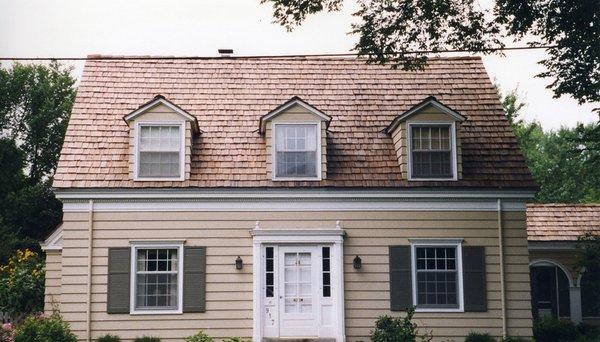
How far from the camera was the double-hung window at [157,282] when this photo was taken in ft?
53.8

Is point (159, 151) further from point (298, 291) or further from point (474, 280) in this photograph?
point (474, 280)

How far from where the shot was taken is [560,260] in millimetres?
23312

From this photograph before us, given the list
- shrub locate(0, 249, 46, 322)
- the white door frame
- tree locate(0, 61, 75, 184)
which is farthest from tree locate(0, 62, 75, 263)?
the white door frame

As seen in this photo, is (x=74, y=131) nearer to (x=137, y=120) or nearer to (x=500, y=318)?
(x=137, y=120)

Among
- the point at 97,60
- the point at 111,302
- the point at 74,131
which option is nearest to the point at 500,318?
the point at 111,302

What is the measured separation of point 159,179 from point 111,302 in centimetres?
312

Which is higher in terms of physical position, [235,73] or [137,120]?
[235,73]

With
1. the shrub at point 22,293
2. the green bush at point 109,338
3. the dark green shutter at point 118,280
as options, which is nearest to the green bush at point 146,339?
the green bush at point 109,338

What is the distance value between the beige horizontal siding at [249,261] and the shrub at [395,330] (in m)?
0.95

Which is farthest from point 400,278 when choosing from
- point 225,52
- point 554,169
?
point 554,169

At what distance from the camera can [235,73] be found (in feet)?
65.3

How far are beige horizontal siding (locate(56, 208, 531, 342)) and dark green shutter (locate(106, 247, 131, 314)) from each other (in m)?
0.16

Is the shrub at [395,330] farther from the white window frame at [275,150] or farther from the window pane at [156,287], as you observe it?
the window pane at [156,287]

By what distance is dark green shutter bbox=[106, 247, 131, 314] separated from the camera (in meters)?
16.2
